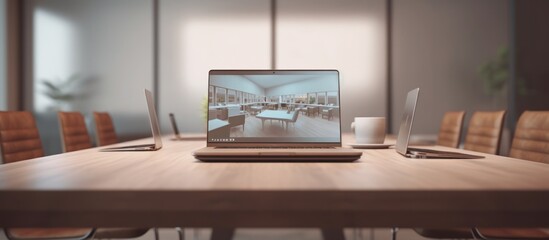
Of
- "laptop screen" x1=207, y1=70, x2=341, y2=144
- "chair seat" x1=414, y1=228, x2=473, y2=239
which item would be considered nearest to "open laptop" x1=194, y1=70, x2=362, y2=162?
"laptop screen" x1=207, y1=70, x2=341, y2=144

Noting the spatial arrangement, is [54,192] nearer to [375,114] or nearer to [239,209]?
[239,209]

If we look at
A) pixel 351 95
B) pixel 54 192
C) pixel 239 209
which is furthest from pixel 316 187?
pixel 351 95

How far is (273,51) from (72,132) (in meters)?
2.71

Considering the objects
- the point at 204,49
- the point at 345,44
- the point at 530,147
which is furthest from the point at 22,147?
the point at 345,44

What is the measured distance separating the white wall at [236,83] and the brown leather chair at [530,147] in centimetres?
103

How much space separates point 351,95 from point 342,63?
38 cm

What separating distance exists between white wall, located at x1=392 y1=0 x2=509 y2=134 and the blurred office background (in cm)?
1

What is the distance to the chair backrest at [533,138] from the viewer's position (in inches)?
66.3

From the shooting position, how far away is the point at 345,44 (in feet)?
15.5

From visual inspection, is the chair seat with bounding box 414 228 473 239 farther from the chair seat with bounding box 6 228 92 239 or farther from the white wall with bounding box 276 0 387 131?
the white wall with bounding box 276 0 387 131

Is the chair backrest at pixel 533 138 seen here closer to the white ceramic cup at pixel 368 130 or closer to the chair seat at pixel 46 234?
the white ceramic cup at pixel 368 130

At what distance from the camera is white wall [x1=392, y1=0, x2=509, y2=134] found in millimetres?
4652

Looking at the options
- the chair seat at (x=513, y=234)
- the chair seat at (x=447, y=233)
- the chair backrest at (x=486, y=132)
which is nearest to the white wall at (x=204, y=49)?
the chair backrest at (x=486, y=132)

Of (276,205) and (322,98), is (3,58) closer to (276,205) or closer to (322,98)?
(322,98)
